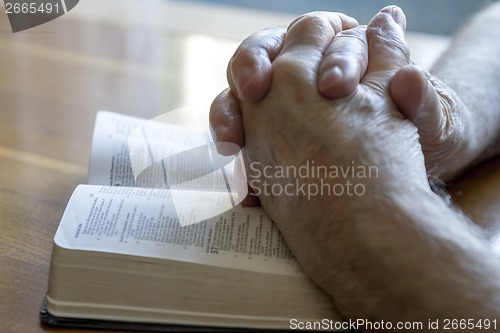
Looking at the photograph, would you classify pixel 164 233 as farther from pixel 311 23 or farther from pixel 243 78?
pixel 311 23

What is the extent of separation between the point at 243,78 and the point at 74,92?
618 mm

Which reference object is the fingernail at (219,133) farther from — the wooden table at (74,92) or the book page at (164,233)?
the wooden table at (74,92)

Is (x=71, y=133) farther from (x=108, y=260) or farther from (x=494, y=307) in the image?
(x=494, y=307)

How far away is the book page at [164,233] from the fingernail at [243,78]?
5.0 inches

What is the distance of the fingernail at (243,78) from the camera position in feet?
2.07

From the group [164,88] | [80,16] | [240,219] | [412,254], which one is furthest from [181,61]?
[412,254]

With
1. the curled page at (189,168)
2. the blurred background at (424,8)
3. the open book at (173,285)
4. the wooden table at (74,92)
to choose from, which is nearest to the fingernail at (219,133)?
the curled page at (189,168)

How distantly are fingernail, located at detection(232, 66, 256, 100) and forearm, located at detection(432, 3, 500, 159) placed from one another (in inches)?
14.2

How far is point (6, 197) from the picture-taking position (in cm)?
81

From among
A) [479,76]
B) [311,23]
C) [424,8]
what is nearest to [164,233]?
[311,23]

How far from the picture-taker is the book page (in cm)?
59

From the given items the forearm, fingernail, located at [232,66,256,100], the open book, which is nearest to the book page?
the open book

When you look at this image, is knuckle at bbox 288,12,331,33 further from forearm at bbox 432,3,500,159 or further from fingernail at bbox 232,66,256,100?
forearm at bbox 432,3,500,159

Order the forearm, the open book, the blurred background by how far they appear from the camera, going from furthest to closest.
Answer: the blurred background
the forearm
the open book
